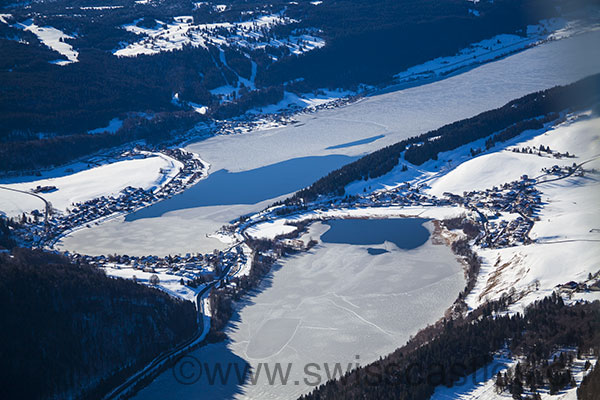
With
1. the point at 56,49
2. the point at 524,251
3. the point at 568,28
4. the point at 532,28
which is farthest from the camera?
the point at 532,28

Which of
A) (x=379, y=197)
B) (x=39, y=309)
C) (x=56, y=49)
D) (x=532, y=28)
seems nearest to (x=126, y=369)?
(x=39, y=309)

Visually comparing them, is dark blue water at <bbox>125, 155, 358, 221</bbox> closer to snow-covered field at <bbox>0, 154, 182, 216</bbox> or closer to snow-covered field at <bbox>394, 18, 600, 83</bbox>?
snow-covered field at <bbox>0, 154, 182, 216</bbox>

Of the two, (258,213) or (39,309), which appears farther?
(258,213)

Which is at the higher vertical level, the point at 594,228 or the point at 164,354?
the point at 594,228

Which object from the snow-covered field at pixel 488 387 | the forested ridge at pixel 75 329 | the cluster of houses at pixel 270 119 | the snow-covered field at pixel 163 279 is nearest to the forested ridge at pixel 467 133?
the snow-covered field at pixel 163 279

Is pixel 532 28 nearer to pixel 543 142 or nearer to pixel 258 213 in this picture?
pixel 543 142

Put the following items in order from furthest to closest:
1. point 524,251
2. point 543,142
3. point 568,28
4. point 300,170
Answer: point 568,28
point 300,170
point 543,142
point 524,251
